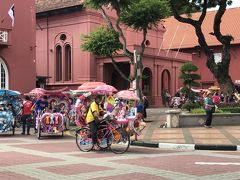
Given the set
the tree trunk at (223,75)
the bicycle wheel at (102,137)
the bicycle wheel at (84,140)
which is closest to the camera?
the bicycle wheel at (102,137)

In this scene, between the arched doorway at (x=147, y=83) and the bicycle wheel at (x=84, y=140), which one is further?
the arched doorway at (x=147, y=83)

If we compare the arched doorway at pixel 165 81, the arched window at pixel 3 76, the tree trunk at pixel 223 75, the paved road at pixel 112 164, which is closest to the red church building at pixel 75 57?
the arched doorway at pixel 165 81

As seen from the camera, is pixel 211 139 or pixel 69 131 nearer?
pixel 211 139

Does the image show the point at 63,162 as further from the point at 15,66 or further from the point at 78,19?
the point at 78,19

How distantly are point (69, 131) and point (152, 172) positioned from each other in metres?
12.0

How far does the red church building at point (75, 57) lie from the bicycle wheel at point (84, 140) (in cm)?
2339

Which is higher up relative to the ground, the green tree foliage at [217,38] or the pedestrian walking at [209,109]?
the green tree foliage at [217,38]

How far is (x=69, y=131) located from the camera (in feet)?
70.8

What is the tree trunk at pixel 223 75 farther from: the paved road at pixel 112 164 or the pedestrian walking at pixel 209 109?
the paved road at pixel 112 164

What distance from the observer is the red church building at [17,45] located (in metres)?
27.7

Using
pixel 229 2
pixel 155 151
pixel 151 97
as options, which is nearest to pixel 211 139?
pixel 155 151

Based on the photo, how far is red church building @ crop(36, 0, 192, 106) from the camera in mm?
38969

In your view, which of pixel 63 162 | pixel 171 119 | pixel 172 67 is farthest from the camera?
pixel 172 67

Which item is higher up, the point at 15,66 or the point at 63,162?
the point at 15,66
